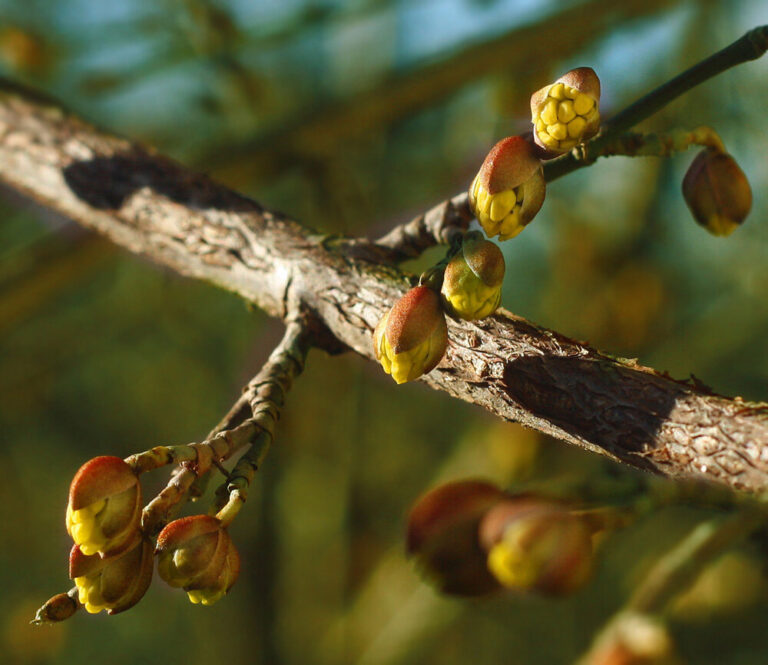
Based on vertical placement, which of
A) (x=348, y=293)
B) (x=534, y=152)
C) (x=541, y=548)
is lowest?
(x=541, y=548)

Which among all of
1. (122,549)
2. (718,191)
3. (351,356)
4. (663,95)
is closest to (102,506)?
(122,549)

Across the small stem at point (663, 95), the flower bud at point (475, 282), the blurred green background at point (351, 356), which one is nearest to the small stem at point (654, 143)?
the small stem at point (663, 95)

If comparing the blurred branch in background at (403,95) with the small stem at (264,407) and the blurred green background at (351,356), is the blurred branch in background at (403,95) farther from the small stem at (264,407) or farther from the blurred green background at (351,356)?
the small stem at (264,407)

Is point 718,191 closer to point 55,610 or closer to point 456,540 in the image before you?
point 456,540

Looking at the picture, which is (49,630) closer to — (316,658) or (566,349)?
(316,658)

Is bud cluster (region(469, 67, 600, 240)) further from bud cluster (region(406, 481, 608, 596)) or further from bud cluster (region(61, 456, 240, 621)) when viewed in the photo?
bud cluster (region(61, 456, 240, 621))

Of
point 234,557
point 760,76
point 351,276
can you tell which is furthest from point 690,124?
point 234,557
